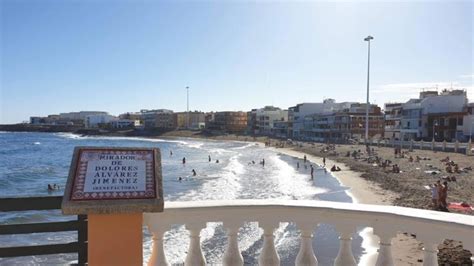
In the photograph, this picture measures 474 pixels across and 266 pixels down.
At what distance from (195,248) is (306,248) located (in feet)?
2.71

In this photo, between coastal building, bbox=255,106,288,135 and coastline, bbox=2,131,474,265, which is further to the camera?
coastal building, bbox=255,106,288,135

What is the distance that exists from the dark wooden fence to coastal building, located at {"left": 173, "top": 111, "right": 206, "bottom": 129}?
496 ft

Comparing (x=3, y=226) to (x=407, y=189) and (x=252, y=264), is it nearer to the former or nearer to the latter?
(x=252, y=264)

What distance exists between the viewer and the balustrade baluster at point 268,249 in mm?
3129

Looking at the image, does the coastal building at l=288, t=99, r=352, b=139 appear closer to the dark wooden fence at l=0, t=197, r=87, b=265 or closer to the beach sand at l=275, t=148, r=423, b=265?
the beach sand at l=275, t=148, r=423, b=265

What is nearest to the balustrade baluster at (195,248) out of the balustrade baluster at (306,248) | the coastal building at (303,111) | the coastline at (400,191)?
the balustrade baluster at (306,248)

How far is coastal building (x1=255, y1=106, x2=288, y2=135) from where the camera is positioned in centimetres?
12412

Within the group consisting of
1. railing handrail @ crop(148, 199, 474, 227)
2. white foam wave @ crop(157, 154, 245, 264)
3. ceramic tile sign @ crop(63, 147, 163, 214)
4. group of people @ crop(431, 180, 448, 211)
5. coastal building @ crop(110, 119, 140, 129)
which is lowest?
white foam wave @ crop(157, 154, 245, 264)

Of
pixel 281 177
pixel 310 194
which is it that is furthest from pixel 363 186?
pixel 281 177

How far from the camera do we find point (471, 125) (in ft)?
188

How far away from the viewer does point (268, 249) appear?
315cm

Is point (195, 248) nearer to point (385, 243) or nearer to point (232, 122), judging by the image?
point (385, 243)

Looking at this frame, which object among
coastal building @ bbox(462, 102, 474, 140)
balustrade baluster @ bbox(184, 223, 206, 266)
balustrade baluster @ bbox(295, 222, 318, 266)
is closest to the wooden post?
balustrade baluster @ bbox(184, 223, 206, 266)

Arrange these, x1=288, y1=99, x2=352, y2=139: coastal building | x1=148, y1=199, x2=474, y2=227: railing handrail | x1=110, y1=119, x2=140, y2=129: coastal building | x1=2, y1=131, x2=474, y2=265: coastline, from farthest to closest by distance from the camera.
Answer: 1. x1=110, y1=119, x2=140, y2=129: coastal building
2. x1=288, y1=99, x2=352, y2=139: coastal building
3. x1=2, y1=131, x2=474, y2=265: coastline
4. x1=148, y1=199, x2=474, y2=227: railing handrail
